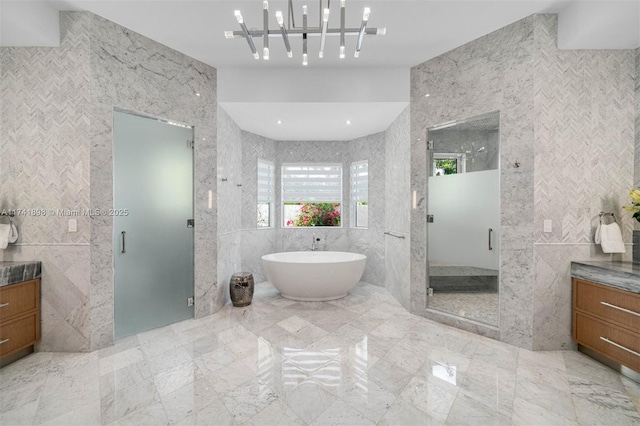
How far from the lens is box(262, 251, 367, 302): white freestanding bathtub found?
371 centimetres

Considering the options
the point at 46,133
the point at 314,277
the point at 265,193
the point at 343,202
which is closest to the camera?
the point at 46,133

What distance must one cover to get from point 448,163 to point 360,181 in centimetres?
206

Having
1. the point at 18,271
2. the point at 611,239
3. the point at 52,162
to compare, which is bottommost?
the point at 18,271

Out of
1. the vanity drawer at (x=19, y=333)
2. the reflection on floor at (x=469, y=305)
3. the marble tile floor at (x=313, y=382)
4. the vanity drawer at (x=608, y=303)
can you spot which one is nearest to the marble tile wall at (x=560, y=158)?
the vanity drawer at (x=608, y=303)

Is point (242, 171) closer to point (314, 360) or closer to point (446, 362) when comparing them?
point (314, 360)

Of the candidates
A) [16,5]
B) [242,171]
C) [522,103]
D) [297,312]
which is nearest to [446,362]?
[297,312]

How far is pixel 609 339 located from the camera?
2.23 m

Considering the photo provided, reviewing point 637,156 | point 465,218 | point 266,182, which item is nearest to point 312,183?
point 266,182

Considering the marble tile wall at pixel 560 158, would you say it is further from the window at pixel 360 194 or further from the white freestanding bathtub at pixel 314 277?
the window at pixel 360 194

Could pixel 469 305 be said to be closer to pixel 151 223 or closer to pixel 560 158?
pixel 560 158

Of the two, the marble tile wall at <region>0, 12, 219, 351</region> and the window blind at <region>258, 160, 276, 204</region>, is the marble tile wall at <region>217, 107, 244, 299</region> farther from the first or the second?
the marble tile wall at <region>0, 12, 219, 351</region>

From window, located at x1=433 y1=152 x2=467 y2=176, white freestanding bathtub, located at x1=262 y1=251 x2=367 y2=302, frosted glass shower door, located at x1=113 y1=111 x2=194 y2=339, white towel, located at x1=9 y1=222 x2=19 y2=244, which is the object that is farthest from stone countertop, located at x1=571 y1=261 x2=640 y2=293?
white towel, located at x1=9 y1=222 x2=19 y2=244

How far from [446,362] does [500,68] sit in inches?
111

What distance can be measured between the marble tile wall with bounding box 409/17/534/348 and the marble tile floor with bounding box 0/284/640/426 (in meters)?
0.40
